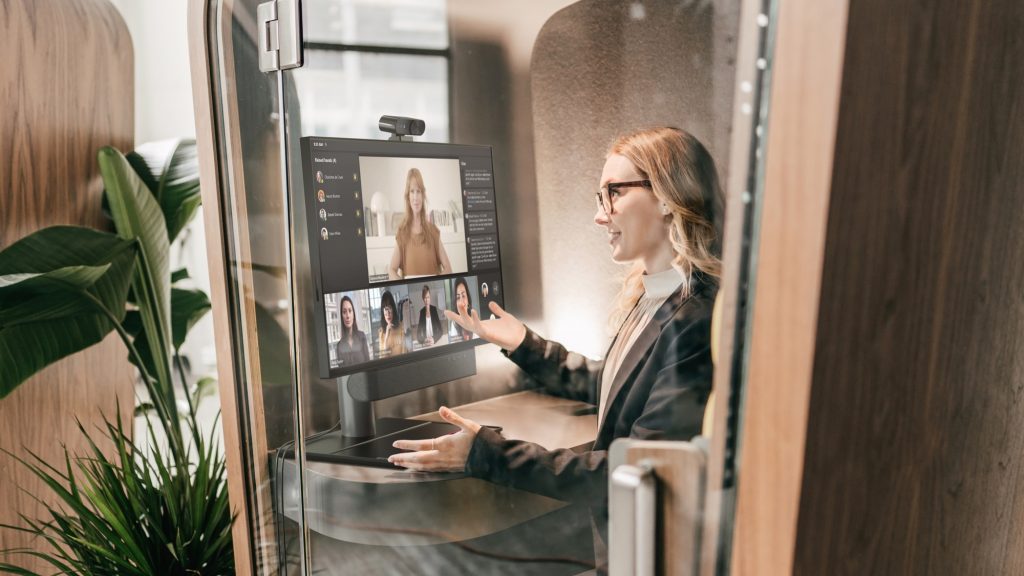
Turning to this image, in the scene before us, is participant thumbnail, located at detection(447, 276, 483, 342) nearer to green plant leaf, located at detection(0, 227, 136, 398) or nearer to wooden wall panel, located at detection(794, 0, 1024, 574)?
wooden wall panel, located at detection(794, 0, 1024, 574)

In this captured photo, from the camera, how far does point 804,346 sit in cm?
63

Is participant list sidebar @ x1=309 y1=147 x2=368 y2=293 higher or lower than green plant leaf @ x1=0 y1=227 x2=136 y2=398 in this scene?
higher

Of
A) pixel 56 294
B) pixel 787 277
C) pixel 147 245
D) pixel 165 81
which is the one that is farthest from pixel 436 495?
pixel 165 81

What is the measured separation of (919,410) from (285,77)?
2.90 feet

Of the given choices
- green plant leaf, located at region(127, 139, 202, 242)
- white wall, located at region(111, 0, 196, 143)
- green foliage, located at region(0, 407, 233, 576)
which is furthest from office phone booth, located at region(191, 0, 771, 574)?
white wall, located at region(111, 0, 196, 143)

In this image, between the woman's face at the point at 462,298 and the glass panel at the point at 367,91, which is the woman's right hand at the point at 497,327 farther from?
the glass panel at the point at 367,91

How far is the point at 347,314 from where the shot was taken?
1.04 m

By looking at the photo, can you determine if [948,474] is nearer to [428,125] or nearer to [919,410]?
[919,410]

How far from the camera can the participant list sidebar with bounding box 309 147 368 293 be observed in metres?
1.02

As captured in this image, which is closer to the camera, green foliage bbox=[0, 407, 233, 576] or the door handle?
the door handle

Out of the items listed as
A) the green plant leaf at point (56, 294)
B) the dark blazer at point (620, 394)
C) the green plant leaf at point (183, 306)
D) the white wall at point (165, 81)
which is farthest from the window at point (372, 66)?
the white wall at point (165, 81)

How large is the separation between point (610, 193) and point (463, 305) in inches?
10.3

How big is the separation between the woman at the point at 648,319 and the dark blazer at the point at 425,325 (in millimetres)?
169

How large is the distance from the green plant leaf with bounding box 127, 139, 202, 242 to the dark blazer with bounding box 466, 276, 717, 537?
46.6 inches
